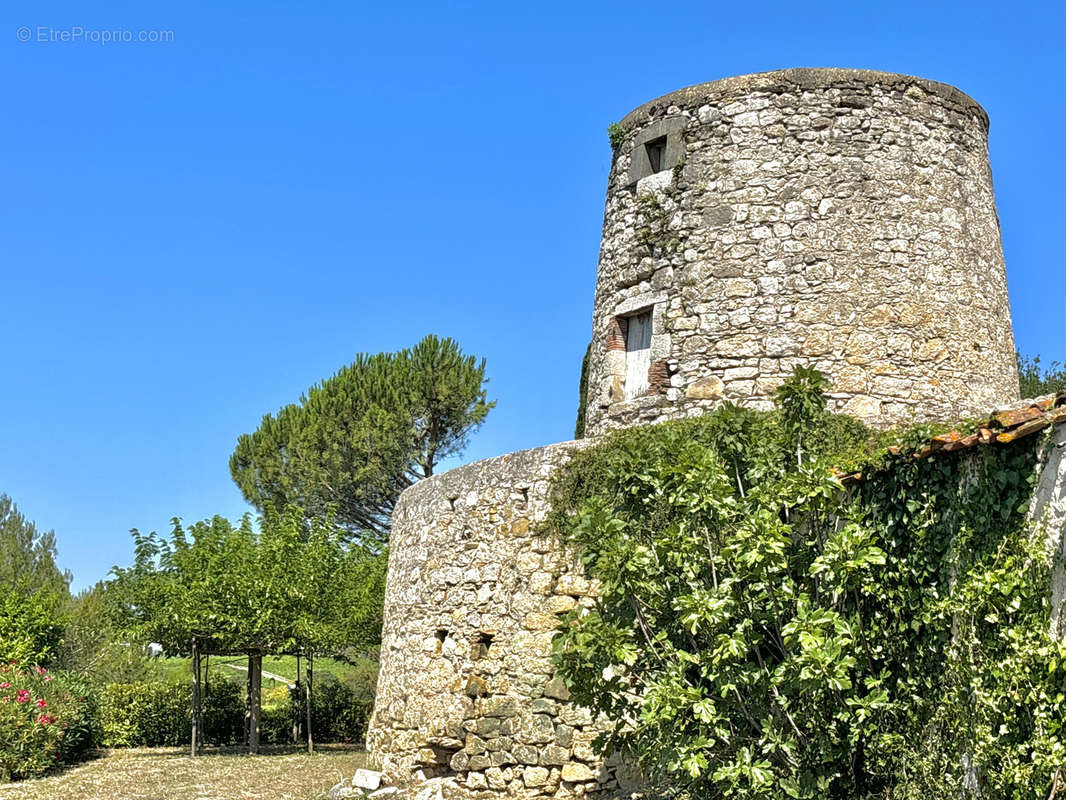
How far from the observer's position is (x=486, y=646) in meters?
11.8

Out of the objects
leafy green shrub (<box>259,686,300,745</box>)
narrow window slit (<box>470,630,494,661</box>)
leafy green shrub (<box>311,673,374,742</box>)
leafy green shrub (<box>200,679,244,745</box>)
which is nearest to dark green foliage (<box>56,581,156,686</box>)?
leafy green shrub (<box>200,679,244,745</box>)

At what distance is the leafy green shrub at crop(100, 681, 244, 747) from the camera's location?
24.2 metres

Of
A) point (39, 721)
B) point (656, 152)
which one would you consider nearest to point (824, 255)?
point (656, 152)

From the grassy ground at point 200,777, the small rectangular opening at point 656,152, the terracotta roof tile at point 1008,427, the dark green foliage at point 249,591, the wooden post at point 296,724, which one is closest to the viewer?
the terracotta roof tile at point 1008,427

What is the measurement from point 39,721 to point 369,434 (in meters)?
11.4

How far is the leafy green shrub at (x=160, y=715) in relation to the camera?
24.2 metres

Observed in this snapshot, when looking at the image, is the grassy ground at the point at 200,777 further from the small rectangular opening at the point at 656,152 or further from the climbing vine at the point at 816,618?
the small rectangular opening at the point at 656,152

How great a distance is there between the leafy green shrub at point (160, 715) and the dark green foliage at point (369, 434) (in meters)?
5.32

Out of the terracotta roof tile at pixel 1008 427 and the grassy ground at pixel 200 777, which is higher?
the terracotta roof tile at pixel 1008 427

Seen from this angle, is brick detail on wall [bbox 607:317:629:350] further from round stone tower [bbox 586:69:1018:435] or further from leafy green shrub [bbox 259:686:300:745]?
leafy green shrub [bbox 259:686:300:745]

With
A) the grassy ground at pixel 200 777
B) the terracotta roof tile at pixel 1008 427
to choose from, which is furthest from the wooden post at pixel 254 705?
the terracotta roof tile at pixel 1008 427

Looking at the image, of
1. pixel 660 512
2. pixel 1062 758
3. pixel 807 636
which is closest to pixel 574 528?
pixel 660 512

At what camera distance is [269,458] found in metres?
30.5

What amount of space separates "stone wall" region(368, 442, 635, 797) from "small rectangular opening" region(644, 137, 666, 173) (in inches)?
133
